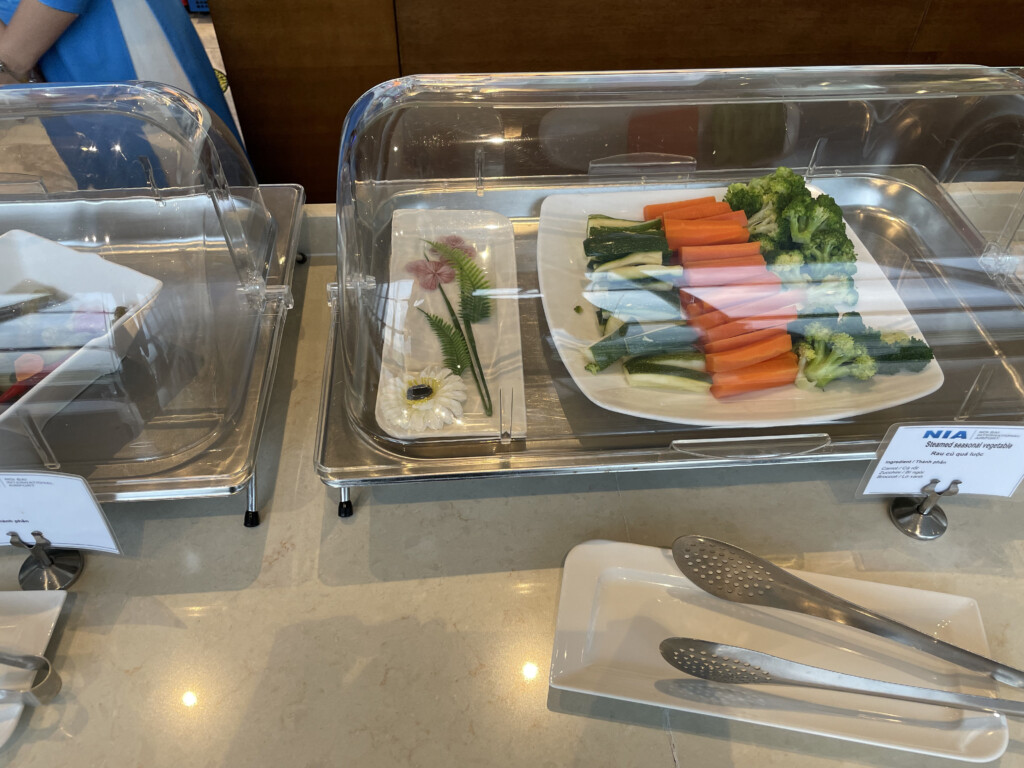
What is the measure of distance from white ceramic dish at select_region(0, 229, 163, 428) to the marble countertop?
0.16 meters

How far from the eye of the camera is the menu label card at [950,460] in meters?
0.66

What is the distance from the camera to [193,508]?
742 millimetres

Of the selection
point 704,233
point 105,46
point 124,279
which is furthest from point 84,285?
point 105,46

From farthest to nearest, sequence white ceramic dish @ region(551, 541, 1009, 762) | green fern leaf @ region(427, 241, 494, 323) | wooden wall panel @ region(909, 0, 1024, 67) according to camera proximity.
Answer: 1. wooden wall panel @ region(909, 0, 1024, 67)
2. green fern leaf @ region(427, 241, 494, 323)
3. white ceramic dish @ region(551, 541, 1009, 762)

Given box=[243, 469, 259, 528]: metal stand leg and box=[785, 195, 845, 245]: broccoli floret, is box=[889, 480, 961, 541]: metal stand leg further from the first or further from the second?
box=[243, 469, 259, 528]: metal stand leg

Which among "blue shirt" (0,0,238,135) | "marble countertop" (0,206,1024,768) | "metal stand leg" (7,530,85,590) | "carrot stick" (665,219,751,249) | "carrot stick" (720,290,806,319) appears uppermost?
"blue shirt" (0,0,238,135)

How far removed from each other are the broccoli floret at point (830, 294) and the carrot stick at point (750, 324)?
0.03m

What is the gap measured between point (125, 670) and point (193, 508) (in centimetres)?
17

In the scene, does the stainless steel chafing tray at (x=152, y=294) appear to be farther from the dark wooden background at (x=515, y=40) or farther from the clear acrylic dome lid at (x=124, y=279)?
the dark wooden background at (x=515, y=40)

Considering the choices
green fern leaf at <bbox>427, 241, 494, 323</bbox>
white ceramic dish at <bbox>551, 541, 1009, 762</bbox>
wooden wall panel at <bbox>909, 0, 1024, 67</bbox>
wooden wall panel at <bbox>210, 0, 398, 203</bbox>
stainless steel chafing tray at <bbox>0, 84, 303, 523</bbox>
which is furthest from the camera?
wooden wall panel at <bbox>909, 0, 1024, 67</bbox>

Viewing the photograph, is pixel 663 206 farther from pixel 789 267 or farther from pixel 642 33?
pixel 642 33

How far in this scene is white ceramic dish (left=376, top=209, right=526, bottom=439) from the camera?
0.73 meters

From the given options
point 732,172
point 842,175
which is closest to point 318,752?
point 732,172

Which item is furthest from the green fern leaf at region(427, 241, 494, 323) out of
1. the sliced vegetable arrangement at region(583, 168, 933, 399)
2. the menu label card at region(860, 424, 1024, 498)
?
the menu label card at region(860, 424, 1024, 498)
